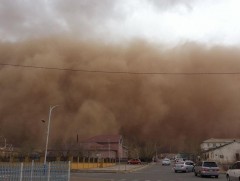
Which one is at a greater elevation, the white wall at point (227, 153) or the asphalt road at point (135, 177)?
the white wall at point (227, 153)

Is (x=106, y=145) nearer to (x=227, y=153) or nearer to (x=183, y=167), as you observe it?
(x=227, y=153)

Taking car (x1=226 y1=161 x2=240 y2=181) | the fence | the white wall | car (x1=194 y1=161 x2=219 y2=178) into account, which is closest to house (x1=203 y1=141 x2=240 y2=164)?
the white wall

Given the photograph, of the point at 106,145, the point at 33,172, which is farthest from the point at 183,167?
the point at 106,145

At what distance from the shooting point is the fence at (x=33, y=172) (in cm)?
1163

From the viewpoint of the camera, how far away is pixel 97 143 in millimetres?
66625

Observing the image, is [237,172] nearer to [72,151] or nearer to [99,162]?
[99,162]

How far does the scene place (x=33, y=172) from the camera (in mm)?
12914

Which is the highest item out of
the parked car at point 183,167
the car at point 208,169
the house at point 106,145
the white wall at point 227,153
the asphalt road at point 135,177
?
the house at point 106,145

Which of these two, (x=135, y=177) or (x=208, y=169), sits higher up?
(x=208, y=169)

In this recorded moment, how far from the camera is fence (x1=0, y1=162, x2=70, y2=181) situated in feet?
38.2

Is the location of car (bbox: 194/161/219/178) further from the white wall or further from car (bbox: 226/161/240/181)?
the white wall

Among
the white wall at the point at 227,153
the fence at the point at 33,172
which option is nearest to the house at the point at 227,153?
the white wall at the point at 227,153

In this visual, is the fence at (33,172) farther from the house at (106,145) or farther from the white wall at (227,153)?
the white wall at (227,153)

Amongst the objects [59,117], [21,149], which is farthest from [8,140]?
[59,117]
